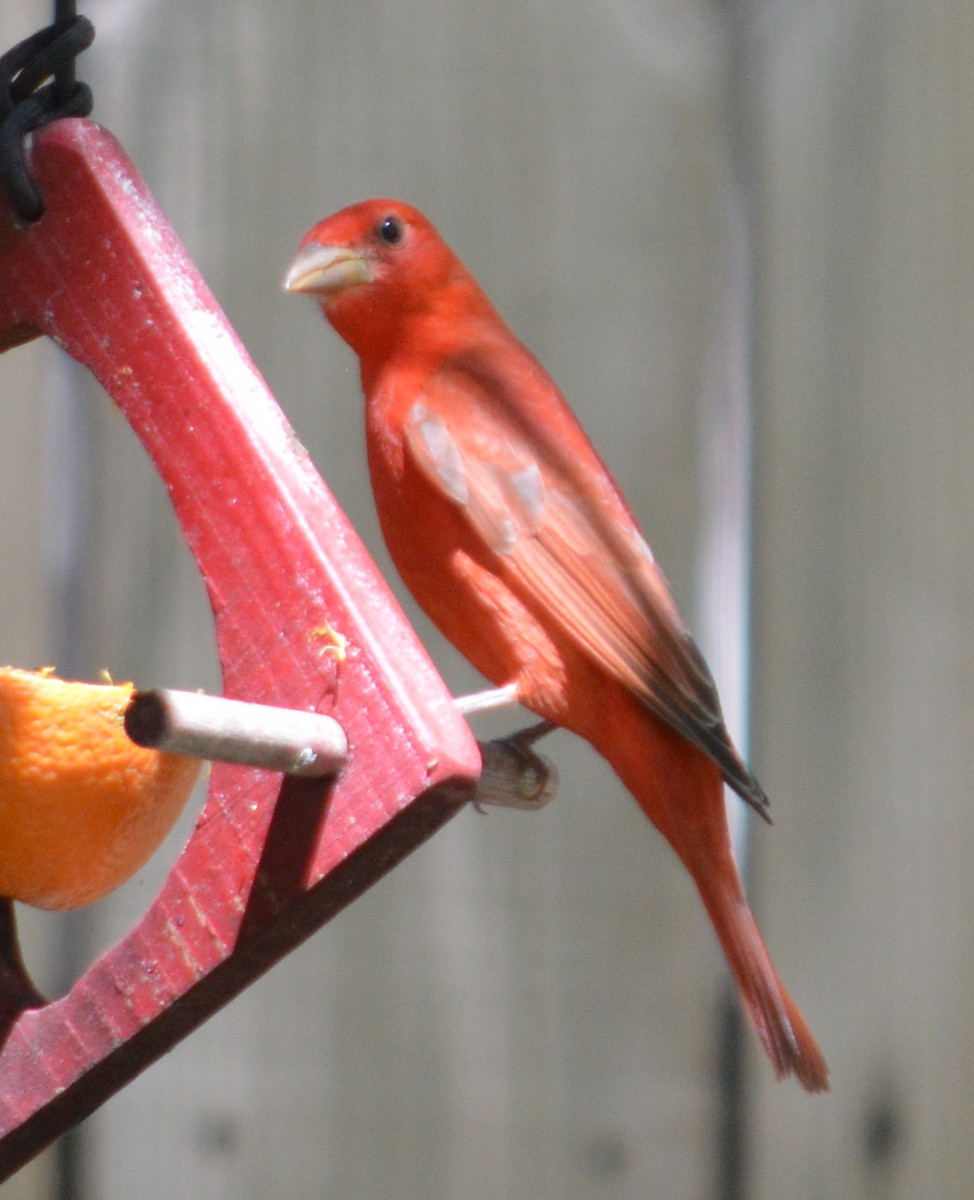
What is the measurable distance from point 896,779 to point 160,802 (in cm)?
153

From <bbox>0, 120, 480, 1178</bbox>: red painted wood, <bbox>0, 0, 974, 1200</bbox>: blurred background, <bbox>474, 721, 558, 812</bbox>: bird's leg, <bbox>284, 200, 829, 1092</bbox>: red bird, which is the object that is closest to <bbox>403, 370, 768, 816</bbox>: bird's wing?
<bbox>284, 200, 829, 1092</bbox>: red bird

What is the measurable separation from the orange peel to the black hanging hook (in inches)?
19.4

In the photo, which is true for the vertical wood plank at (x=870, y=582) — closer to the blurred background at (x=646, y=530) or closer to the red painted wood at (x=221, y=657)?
the blurred background at (x=646, y=530)

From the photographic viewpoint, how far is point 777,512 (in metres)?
2.59

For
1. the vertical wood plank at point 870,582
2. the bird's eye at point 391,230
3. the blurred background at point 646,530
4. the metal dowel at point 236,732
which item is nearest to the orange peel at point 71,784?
the metal dowel at point 236,732

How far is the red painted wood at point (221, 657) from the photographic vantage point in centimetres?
125

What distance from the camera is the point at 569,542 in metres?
1.95

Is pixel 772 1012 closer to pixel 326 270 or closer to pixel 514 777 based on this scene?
pixel 514 777

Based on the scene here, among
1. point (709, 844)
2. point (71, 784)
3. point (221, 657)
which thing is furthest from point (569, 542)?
point (71, 784)

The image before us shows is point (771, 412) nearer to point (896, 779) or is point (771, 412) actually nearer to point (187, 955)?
point (896, 779)

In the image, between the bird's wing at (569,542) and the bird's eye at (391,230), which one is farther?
the bird's eye at (391,230)

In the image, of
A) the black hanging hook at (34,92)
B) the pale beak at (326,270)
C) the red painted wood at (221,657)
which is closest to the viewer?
the red painted wood at (221,657)

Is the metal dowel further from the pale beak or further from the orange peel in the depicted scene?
the pale beak

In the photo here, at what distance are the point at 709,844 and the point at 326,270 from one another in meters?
0.93
